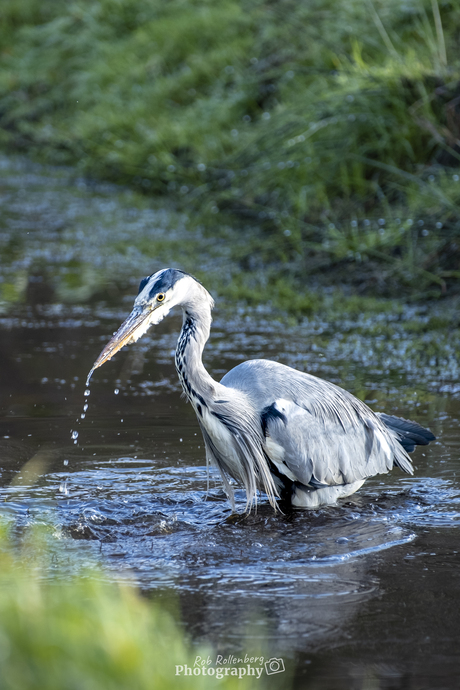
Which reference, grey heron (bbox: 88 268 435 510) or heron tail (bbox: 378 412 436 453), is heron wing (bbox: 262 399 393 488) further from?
heron tail (bbox: 378 412 436 453)

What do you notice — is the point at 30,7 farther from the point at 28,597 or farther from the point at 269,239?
the point at 28,597

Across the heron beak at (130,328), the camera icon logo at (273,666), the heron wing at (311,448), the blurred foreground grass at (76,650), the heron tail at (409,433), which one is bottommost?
the heron tail at (409,433)

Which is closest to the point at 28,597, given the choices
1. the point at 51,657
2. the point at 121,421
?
the point at 51,657

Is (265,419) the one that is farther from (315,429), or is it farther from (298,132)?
(298,132)

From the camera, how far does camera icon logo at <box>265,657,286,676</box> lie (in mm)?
2828

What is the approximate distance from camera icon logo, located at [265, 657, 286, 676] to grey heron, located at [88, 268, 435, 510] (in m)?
1.35

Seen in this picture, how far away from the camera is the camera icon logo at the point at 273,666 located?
9.28 ft

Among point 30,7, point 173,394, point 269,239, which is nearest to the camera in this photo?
point 173,394

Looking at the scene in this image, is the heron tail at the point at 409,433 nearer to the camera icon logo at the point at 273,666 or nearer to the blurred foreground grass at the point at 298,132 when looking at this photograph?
the camera icon logo at the point at 273,666

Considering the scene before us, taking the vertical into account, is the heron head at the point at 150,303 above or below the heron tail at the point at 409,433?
above

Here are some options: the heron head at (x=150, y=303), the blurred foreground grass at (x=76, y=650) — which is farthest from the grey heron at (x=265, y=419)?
the blurred foreground grass at (x=76, y=650)

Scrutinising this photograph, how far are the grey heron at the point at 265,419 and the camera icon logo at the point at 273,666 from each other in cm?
135

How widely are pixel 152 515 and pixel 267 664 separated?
1.35 m

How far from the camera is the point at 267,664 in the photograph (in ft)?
9.41
